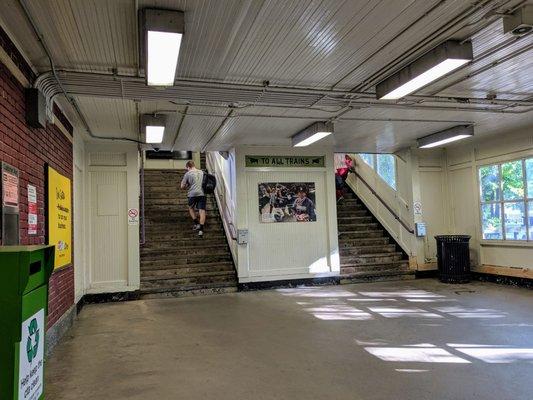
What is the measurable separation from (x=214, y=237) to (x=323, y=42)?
20.4 ft

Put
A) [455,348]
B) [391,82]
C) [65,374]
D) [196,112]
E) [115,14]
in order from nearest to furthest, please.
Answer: [115,14] < [65,374] < [455,348] < [391,82] < [196,112]

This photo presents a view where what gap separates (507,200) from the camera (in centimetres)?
770

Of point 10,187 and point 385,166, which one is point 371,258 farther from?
point 10,187

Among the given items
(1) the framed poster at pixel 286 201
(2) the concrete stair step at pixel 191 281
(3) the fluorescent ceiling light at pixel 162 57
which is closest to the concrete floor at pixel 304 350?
(2) the concrete stair step at pixel 191 281

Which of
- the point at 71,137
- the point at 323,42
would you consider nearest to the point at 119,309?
the point at 71,137

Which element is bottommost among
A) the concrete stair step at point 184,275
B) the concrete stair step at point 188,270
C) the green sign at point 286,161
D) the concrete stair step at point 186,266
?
the concrete stair step at point 184,275

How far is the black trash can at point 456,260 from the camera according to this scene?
8055mm

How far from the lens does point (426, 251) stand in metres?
→ 8.98

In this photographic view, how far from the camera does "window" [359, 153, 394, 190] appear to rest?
9789 mm

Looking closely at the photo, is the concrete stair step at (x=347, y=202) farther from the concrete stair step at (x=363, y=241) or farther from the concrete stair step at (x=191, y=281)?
the concrete stair step at (x=191, y=281)

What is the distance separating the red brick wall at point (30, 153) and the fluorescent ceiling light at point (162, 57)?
112cm

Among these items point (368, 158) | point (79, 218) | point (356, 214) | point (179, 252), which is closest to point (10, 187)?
point (79, 218)

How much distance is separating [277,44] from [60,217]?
3210mm

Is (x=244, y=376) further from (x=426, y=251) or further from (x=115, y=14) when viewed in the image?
(x=426, y=251)
